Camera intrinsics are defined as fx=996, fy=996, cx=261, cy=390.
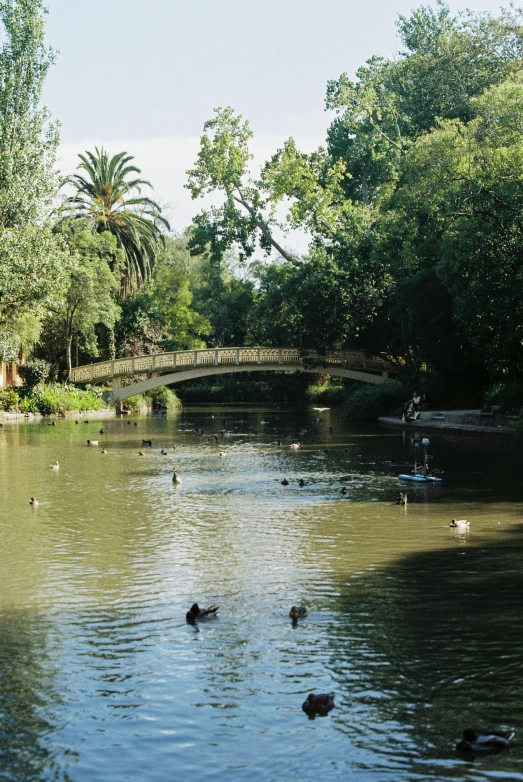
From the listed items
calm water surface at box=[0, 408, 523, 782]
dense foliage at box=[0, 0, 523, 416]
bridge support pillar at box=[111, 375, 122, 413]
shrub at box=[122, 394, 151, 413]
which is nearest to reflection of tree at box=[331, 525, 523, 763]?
calm water surface at box=[0, 408, 523, 782]

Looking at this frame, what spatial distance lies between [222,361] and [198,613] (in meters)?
53.2

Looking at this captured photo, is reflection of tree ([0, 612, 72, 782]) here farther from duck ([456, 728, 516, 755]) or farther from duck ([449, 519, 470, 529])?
duck ([449, 519, 470, 529])

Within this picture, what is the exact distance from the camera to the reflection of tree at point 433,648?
8.98 m

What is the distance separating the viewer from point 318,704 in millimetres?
8977

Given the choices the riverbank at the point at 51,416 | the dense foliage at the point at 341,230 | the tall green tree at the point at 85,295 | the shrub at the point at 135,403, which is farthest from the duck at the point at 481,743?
the shrub at the point at 135,403

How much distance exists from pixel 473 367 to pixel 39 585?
1420 inches

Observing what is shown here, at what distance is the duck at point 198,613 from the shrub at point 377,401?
142 ft

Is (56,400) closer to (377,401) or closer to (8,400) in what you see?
(8,400)

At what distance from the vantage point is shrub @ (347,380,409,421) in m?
55.3

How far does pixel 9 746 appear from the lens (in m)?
8.46

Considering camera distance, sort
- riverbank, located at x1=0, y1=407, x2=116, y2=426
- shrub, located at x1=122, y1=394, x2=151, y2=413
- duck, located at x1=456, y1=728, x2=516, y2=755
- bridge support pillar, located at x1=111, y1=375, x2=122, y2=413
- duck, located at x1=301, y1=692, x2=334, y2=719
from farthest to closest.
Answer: shrub, located at x1=122, y1=394, x2=151, y2=413, bridge support pillar, located at x1=111, y1=375, x2=122, y2=413, riverbank, located at x1=0, y1=407, x2=116, y2=426, duck, located at x1=301, y1=692, x2=334, y2=719, duck, located at x1=456, y1=728, x2=516, y2=755

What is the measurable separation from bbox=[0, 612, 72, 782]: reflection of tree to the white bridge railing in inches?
2004

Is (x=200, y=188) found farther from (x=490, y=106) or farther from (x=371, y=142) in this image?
(x=490, y=106)

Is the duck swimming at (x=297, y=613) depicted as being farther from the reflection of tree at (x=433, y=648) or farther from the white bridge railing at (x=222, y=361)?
the white bridge railing at (x=222, y=361)
